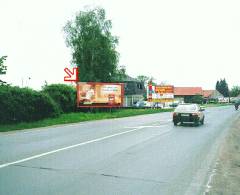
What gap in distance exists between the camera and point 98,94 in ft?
137

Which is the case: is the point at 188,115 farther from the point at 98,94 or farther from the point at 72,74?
the point at 72,74

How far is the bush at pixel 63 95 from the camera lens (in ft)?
110

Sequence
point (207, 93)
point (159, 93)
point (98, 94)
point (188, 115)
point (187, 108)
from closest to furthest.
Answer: point (188, 115)
point (187, 108)
point (98, 94)
point (159, 93)
point (207, 93)

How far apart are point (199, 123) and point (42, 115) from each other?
40.5 feet

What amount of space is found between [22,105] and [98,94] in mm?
18488

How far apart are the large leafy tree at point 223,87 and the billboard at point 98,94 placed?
137945mm

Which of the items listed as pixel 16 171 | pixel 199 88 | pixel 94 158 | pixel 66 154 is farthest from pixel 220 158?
pixel 199 88

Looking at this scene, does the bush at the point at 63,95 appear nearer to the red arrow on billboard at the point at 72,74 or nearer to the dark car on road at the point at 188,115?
the dark car on road at the point at 188,115

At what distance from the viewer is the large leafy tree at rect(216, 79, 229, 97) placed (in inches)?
6742

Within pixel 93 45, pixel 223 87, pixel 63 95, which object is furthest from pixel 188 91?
A: pixel 63 95

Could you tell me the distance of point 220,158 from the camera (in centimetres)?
1007

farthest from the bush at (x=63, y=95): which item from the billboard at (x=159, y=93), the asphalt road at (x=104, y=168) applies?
the billboard at (x=159, y=93)

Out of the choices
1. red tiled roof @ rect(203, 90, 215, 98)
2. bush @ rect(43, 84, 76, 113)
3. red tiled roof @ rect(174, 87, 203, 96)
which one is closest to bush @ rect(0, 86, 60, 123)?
bush @ rect(43, 84, 76, 113)

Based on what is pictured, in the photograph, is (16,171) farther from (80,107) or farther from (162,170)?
(80,107)
